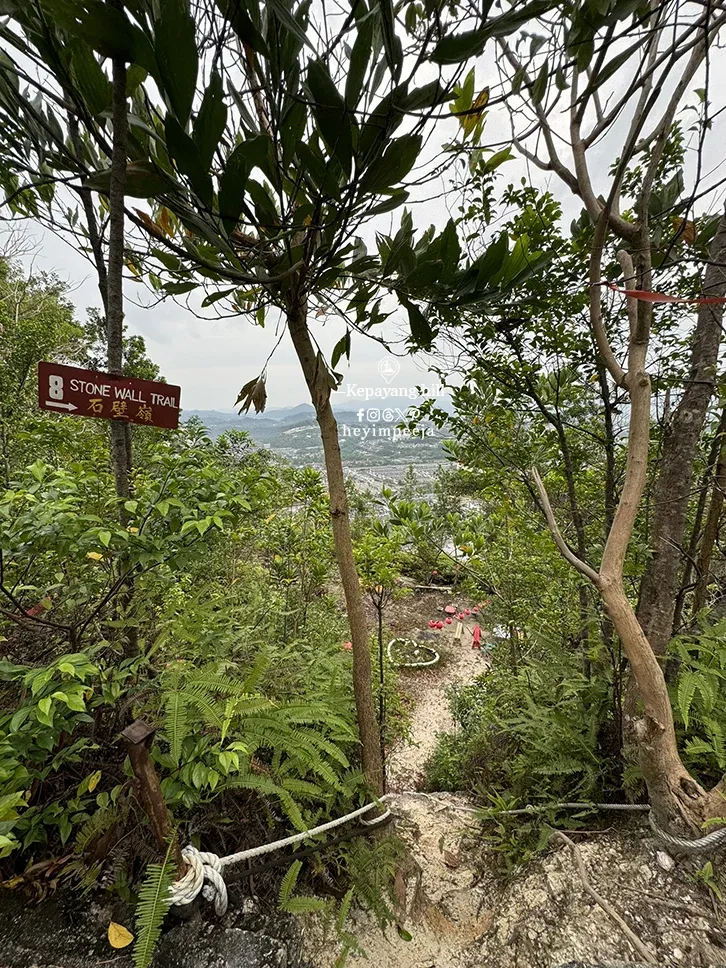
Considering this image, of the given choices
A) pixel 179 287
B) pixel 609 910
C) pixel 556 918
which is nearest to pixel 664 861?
pixel 609 910

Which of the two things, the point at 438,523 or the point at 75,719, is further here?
the point at 438,523

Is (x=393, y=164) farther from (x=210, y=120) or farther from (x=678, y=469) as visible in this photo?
(x=678, y=469)

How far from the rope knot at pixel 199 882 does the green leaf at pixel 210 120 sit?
5.64 feet

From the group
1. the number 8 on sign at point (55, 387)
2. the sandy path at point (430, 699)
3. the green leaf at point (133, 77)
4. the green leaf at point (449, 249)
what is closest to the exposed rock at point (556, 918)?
the sandy path at point (430, 699)

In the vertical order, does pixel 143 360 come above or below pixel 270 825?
above

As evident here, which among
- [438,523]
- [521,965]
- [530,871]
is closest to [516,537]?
[438,523]

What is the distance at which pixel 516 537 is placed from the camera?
303 cm

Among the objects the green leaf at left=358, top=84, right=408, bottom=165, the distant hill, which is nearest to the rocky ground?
the green leaf at left=358, top=84, right=408, bottom=165

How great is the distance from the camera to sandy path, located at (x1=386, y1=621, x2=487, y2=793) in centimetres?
306

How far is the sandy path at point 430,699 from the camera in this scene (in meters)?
3.06

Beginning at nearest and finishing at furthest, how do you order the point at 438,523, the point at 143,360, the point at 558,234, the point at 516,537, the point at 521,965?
1. the point at 521,965
2. the point at 558,234
3. the point at 438,523
4. the point at 516,537
5. the point at 143,360

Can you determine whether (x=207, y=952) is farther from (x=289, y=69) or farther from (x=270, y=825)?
(x=289, y=69)

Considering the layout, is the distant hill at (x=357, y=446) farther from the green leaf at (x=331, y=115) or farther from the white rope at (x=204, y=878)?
the white rope at (x=204, y=878)

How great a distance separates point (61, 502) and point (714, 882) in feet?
7.91
